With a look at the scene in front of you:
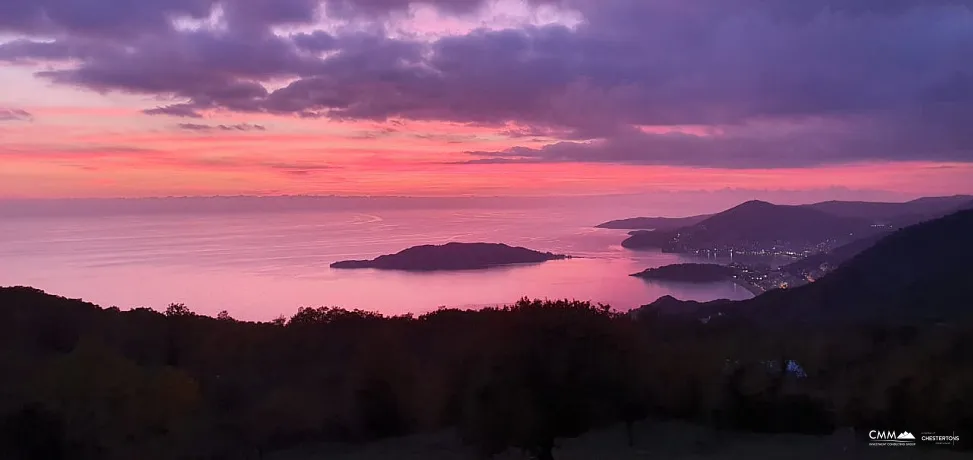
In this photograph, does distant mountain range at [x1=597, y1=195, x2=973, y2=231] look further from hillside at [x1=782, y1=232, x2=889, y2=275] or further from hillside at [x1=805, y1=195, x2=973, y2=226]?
hillside at [x1=782, y1=232, x2=889, y2=275]

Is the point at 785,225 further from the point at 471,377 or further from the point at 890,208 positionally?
the point at 471,377

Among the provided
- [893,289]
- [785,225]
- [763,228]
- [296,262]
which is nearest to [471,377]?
[893,289]

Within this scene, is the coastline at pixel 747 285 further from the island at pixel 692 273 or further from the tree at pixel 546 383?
the tree at pixel 546 383

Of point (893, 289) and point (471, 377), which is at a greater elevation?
point (471, 377)

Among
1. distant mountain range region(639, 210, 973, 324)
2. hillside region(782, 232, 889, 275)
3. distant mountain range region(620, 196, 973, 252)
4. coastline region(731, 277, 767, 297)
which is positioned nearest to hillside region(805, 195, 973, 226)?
distant mountain range region(620, 196, 973, 252)

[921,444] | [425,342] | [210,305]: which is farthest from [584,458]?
[210,305]

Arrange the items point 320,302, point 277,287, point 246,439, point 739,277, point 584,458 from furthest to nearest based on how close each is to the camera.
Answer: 1. point 739,277
2. point 277,287
3. point 320,302
4. point 246,439
5. point 584,458

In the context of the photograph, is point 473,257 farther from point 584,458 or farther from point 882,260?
point 584,458
